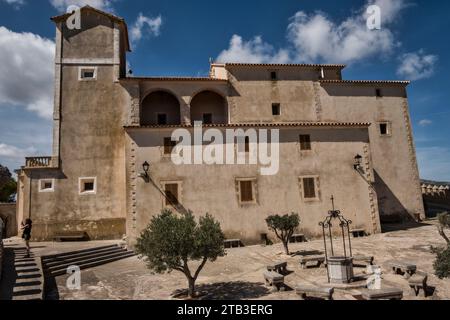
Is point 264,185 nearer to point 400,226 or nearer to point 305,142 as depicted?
point 305,142

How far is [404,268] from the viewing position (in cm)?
1124

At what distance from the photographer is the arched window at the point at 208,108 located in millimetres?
24141

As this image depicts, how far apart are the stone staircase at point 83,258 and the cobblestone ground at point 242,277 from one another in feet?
1.94

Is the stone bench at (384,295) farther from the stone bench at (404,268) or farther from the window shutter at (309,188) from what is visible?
the window shutter at (309,188)

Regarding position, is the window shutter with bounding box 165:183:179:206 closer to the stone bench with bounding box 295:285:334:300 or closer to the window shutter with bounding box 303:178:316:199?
the window shutter with bounding box 303:178:316:199

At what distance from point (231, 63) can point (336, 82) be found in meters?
8.15

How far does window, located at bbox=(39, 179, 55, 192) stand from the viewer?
20.0 m

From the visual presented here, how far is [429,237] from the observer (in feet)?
58.4

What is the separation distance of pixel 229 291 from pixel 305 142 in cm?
1167

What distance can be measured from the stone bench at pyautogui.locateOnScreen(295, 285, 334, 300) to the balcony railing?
678 inches

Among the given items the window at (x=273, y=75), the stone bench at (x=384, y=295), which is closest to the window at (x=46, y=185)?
the window at (x=273, y=75)

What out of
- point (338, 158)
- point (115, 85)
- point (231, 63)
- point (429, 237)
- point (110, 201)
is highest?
point (231, 63)

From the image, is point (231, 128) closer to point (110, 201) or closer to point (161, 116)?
point (161, 116)
